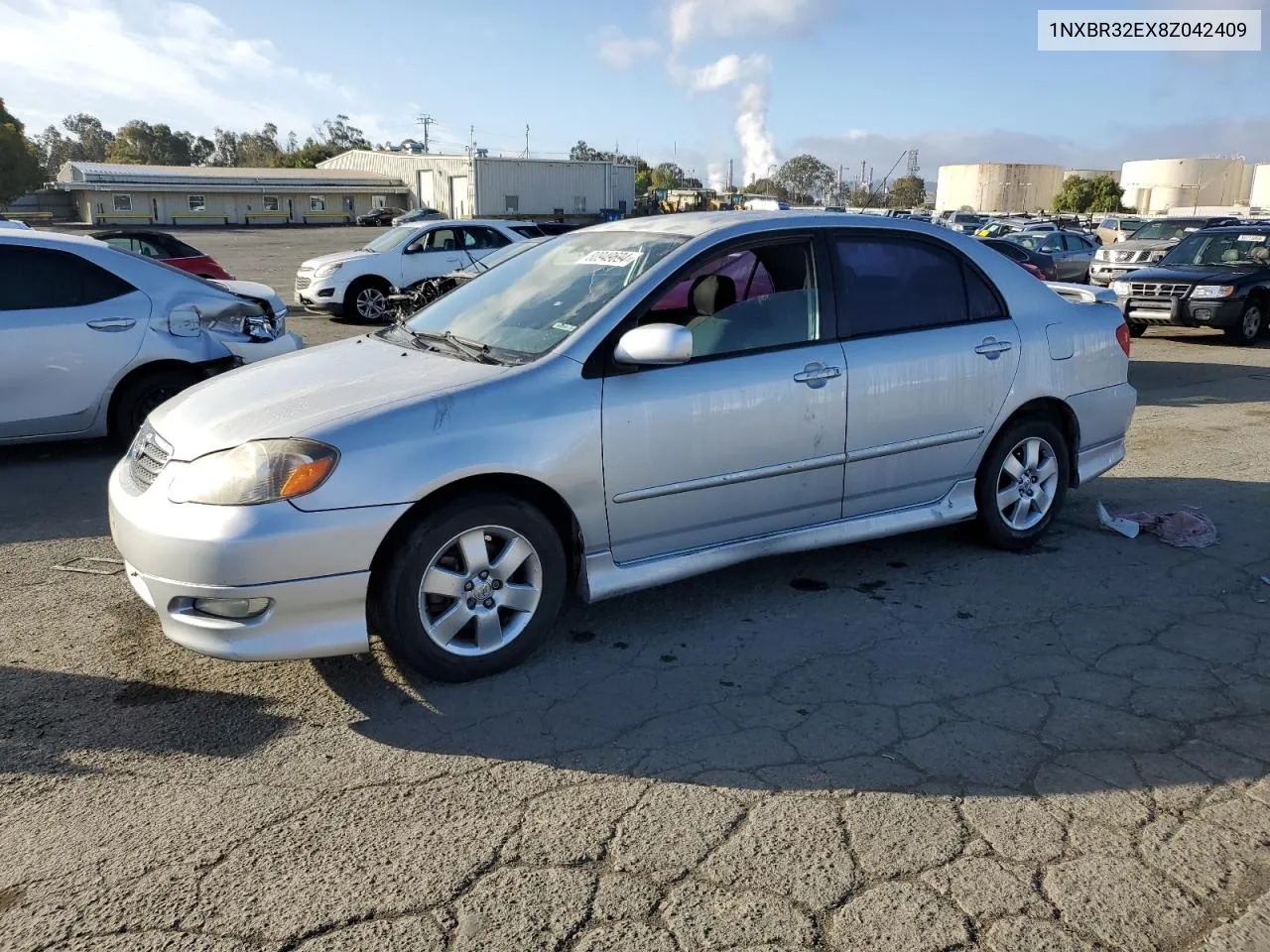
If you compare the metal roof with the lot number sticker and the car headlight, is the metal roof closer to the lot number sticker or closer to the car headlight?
the lot number sticker

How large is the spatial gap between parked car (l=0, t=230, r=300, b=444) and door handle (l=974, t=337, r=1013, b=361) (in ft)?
17.5

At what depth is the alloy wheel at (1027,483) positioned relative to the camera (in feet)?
16.8

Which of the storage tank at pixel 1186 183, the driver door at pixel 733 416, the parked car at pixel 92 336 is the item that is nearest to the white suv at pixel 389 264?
the parked car at pixel 92 336

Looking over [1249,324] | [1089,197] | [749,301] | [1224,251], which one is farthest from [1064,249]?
[1089,197]

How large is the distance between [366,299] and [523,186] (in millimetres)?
53787

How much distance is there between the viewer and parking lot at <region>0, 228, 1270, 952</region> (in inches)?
100

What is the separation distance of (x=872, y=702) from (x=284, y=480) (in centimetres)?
219

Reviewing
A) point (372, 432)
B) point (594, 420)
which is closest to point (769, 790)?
point (594, 420)

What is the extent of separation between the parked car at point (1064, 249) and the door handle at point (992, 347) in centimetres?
1851

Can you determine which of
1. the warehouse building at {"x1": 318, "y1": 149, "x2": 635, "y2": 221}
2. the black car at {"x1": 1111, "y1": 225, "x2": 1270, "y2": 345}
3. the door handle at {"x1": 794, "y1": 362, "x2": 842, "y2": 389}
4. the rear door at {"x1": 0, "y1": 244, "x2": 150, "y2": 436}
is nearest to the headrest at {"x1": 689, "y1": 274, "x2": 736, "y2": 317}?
the door handle at {"x1": 794, "y1": 362, "x2": 842, "y2": 389}

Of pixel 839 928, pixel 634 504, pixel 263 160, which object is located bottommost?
pixel 839 928

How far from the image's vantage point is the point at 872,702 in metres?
3.63

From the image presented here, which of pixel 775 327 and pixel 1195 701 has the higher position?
pixel 775 327

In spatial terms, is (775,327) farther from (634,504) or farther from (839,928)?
(839,928)
